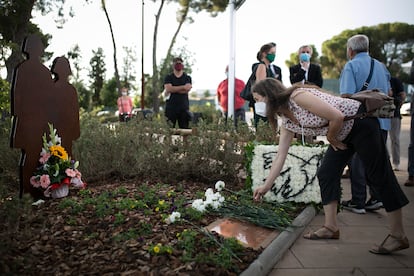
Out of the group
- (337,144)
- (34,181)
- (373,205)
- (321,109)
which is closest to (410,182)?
(373,205)

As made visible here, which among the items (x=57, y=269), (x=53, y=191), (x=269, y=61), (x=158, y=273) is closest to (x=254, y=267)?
(x=158, y=273)

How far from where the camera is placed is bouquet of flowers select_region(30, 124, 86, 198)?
4.15 metres

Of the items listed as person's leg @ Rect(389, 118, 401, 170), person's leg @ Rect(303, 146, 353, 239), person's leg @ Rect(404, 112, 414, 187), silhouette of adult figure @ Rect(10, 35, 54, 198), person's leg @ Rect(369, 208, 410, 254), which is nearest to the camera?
person's leg @ Rect(369, 208, 410, 254)

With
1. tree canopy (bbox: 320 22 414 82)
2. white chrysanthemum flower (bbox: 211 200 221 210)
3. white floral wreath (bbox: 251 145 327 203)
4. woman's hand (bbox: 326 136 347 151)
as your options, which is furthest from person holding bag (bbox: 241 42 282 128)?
tree canopy (bbox: 320 22 414 82)

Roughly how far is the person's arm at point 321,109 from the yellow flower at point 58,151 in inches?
109

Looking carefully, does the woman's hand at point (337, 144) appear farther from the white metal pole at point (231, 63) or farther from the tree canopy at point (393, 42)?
the tree canopy at point (393, 42)

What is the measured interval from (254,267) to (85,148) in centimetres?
333

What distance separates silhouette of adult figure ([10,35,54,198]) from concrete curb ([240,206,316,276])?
2663 mm

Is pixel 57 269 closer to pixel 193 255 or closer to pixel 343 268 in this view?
pixel 193 255

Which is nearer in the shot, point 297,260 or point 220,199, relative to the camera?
point 297,260

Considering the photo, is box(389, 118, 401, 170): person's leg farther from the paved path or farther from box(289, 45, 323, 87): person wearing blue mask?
the paved path

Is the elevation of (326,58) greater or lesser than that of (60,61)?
greater

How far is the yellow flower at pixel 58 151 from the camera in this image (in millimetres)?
4344

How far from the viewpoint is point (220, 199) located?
377 cm
